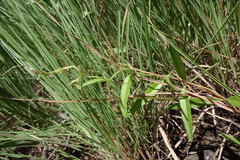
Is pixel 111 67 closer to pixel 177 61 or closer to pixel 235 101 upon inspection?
pixel 177 61

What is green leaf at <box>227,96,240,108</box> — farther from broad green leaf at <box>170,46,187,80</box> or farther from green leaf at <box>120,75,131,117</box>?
green leaf at <box>120,75,131,117</box>

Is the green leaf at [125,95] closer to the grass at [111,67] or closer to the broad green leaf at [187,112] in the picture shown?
the grass at [111,67]

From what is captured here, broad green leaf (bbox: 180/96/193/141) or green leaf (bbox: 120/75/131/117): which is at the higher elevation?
green leaf (bbox: 120/75/131/117)

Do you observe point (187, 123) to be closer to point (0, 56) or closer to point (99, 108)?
Result: point (99, 108)

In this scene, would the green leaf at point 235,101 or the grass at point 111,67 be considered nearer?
the green leaf at point 235,101

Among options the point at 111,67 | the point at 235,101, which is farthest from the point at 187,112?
the point at 111,67

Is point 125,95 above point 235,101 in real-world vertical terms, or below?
above

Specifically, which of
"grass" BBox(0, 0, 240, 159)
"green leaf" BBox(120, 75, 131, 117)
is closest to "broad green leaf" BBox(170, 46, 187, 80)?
"grass" BBox(0, 0, 240, 159)

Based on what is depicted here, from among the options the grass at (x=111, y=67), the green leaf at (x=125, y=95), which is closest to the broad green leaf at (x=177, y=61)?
the grass at (x=111, y=67)

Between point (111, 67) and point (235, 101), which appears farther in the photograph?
point (111, 67)

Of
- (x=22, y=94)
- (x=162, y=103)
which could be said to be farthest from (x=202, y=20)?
(x=22, y=94)

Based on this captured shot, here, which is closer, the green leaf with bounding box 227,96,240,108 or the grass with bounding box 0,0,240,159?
the green leaf with bounding box 227,96,240,108
